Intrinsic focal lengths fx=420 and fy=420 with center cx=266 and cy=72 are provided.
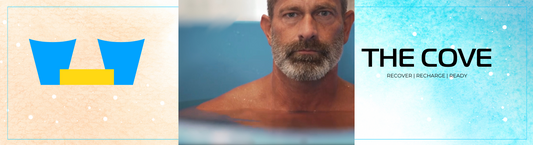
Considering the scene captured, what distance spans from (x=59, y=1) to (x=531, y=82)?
8.97ft

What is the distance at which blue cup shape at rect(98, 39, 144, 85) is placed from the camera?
2396 millimetres

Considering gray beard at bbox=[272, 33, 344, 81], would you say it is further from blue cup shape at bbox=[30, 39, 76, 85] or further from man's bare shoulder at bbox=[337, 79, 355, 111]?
blue cup shape at bbox=[30, 39, 76, 85]

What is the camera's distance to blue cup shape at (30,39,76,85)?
2418 millimetres

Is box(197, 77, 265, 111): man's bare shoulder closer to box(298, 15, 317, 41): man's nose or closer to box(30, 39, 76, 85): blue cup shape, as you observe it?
box(298, 15, 317, 41): man's nose

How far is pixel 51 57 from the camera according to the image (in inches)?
95.4

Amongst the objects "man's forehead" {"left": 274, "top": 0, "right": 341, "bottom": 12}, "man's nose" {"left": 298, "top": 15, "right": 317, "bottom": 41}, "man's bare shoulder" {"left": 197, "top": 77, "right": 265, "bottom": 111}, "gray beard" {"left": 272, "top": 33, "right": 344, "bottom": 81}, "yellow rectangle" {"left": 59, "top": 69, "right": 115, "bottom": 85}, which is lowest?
"man's bare shoulder" {"left": 197, "top": 77, "right": 265, "bottom": 111}

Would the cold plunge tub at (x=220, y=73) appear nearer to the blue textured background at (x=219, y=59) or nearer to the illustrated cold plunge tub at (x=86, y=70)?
the blue textured background at (x=219, y=59)

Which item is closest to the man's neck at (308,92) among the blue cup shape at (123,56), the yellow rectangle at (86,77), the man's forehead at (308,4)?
the man's forehead at (308,4)

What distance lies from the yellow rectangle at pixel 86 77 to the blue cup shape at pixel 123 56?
0.14 feet

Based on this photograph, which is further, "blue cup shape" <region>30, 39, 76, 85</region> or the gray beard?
"blue cup shape" <region>30, 39, 76, 85</region>

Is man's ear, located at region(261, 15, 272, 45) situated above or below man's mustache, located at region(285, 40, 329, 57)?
above

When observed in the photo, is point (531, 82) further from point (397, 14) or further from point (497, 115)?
point (397, 14)

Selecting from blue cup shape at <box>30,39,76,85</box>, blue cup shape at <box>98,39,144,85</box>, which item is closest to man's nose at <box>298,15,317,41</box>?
blue cup shape at <box>98,39,144,85</box>

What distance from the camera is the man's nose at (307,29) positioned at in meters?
2.25
